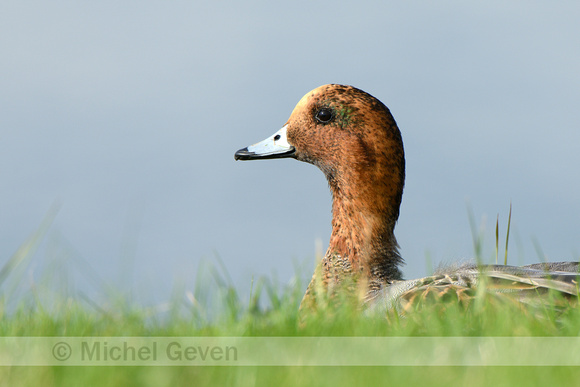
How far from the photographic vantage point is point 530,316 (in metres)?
3.55

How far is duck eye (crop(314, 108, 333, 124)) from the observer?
17.2ft

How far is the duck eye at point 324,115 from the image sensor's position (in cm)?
523

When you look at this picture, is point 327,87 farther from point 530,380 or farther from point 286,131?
point 530,380

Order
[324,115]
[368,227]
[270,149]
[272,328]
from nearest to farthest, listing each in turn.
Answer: [272,328]
[368,227]
[324,115]
[270,149]

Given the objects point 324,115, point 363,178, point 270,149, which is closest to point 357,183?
point 363,178

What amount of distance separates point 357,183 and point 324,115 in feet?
2.13

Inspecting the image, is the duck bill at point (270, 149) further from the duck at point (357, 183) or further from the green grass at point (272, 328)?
the green grass at point (272, 328)

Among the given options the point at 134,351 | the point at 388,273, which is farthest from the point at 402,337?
the point at 388,273

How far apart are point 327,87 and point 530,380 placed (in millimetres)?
3102

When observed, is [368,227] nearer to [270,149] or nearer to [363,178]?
[363,178]

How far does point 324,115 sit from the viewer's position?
5262mm

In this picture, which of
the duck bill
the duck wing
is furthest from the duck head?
the duck wing

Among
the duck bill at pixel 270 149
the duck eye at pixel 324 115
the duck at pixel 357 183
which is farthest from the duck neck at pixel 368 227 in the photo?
the duck bill at pixel 270 149

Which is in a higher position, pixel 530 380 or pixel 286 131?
pixel 286 131
